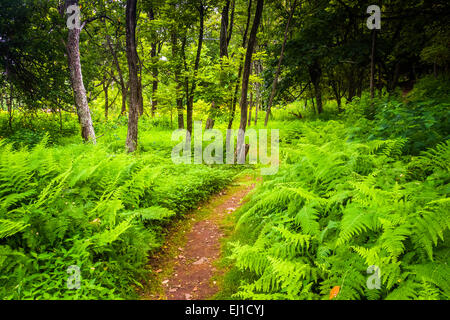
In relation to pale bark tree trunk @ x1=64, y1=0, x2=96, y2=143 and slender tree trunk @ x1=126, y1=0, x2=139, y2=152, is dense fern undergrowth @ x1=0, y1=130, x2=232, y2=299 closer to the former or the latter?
slender tree trunk @ x1=126, y1=0, x2=139, y2=152

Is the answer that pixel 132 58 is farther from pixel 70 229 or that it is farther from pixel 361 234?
pixel 361 234

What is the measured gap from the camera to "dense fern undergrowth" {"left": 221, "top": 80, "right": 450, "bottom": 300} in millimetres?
2125

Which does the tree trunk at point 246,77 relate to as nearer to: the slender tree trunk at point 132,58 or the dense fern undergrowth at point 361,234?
the slender tree trunk at point 132,58

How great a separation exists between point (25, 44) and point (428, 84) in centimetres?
1672

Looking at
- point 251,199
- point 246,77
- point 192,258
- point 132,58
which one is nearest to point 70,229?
point 192,258

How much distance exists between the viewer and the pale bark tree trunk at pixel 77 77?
352 inches

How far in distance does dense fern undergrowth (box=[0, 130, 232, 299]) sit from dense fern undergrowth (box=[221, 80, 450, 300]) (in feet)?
5.27

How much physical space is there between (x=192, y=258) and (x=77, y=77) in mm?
8621

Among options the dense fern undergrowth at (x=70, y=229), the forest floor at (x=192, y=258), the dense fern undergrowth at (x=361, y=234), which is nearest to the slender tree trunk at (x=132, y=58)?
the dense fern undergrowth at (x=70, y=229)

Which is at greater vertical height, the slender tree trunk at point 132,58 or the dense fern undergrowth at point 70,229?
the slender tree trunk at point 132,58

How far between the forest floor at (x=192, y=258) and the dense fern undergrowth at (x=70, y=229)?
10.5 inches

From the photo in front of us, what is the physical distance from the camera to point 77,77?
9242mm

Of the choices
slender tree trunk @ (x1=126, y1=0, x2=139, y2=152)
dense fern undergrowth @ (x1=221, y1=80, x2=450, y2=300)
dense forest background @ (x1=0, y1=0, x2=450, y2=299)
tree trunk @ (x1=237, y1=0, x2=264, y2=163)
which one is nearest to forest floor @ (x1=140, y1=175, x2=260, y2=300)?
dense forest background @ (x1=0, y1=0, x2=450, y2=299)
